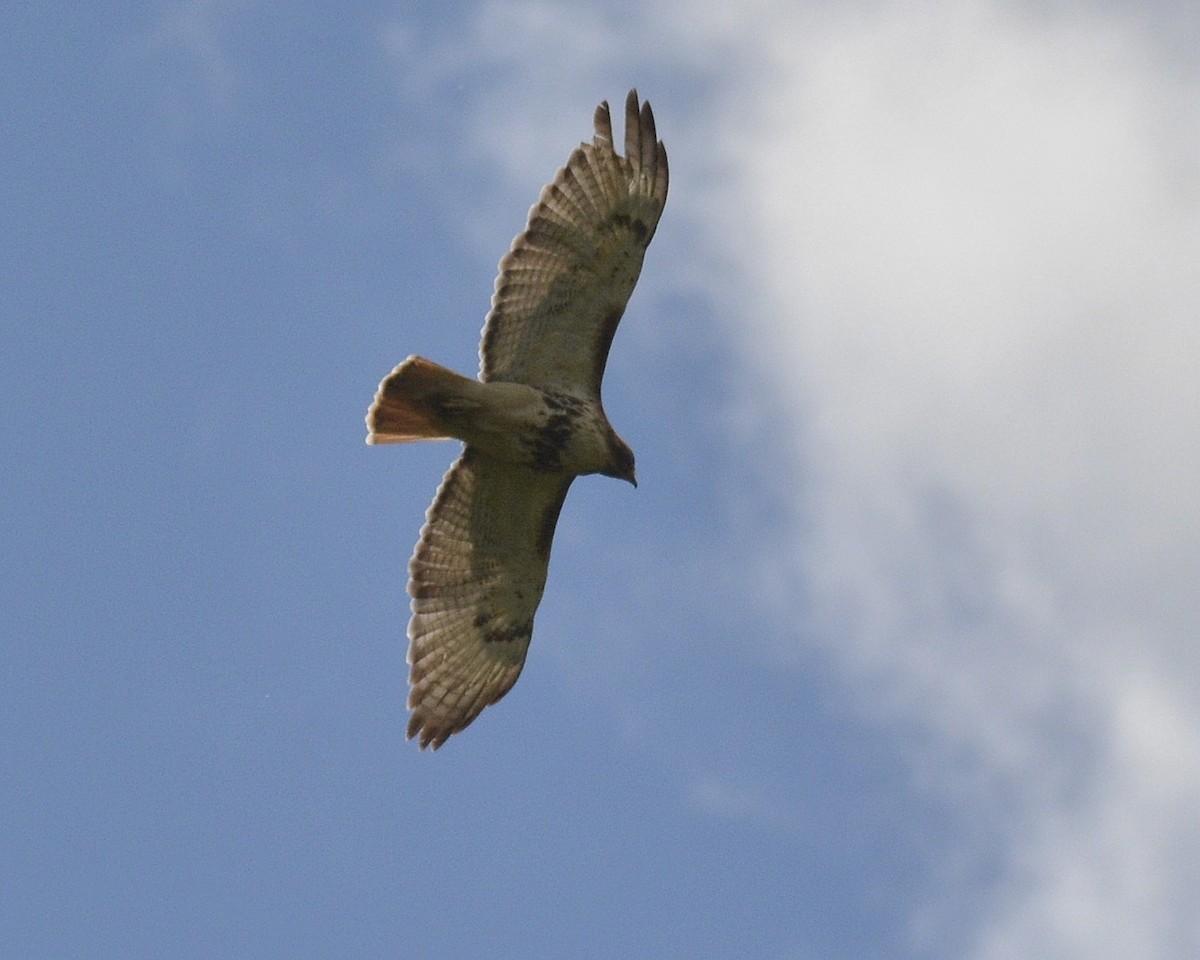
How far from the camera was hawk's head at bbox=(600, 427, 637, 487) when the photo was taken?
1362 centimetres

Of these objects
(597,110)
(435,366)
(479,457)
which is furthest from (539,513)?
(597,110)

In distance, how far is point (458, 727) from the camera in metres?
14.1

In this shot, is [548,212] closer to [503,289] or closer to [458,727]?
[503,289]

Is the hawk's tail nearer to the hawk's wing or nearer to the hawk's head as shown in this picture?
the hawk's wing

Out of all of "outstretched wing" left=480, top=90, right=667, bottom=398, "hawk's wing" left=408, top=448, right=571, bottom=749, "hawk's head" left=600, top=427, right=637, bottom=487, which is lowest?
"hawk's wing" left=408, top=448, right=571, bottom=749

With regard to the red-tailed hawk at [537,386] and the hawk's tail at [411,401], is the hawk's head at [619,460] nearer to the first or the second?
the red-tailed hawk at [537,386]

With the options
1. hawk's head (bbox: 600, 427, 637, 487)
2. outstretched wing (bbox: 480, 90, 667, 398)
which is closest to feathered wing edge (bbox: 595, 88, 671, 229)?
outstretched wing (bbox: 480, 90, 667, 398)

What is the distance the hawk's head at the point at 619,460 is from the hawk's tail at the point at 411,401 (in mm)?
1072

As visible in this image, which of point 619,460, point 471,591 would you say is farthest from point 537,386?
point 471,591

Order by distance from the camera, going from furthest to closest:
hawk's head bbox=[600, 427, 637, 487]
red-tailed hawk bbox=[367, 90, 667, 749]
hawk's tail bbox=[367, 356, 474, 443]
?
hawk's head bbox=[600, 427, 637, 487] → red-tailed hawk bbox=[367, 90, 667, 749] → hawk's tail bbox=[367, 356, 474, 443]

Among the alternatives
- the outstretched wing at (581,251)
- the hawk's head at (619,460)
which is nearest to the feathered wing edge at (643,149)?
the outstretched wing at (581,251)

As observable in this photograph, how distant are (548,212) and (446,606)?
2.87 m

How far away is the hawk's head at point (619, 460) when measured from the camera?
13.6 metres

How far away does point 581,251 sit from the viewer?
1343 cm
